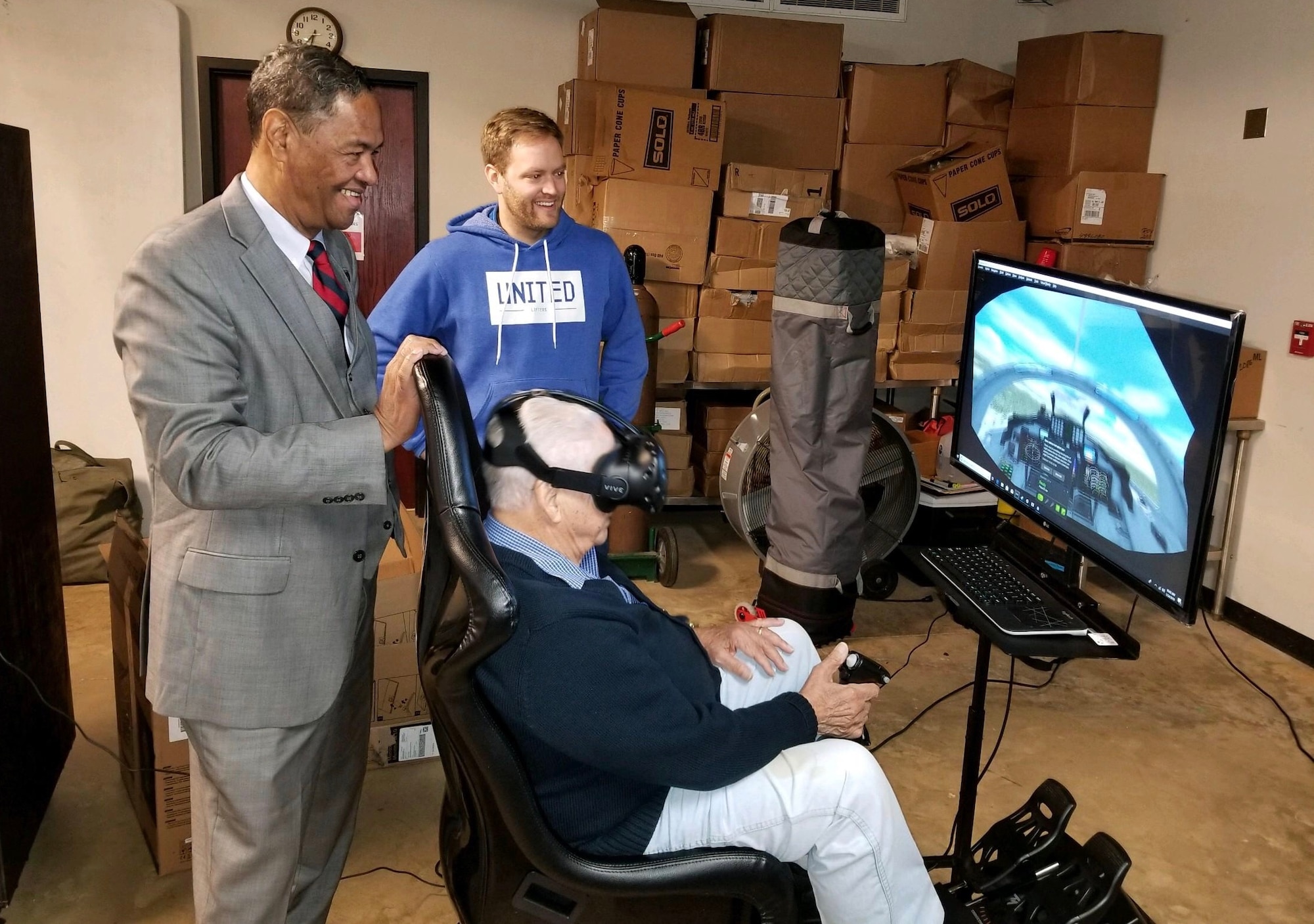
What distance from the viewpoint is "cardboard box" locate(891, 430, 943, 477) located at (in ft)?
15.0

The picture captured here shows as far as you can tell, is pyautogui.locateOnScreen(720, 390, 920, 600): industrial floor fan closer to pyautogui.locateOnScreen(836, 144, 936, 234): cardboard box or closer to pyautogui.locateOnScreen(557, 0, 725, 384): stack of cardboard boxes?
pyautogui.locateOnScreen(557, 0, 725, 384): stack of cardboard boxes

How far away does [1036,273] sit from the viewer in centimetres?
204

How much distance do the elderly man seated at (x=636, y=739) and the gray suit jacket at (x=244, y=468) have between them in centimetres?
30

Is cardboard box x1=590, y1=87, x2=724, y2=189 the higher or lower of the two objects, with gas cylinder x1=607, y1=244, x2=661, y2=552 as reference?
higher

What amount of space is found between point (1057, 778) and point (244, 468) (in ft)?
7.64

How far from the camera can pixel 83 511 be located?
4043mm

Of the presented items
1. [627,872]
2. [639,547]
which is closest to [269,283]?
[627,872]

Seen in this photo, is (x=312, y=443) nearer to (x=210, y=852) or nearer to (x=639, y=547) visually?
(x=210, y=852)

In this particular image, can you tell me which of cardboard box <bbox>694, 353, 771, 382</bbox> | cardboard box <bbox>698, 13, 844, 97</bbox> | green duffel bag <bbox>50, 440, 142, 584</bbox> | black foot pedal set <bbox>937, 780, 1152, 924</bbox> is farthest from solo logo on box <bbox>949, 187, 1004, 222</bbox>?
green duffel bag <bbox>50, 440, 142, 584</bbox>

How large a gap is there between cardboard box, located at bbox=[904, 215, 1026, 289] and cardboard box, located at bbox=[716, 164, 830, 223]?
18.5 inches

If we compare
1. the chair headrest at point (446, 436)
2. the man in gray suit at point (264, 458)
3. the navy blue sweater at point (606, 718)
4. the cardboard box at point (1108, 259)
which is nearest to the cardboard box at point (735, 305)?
the cardboard box at point (1108, 259)

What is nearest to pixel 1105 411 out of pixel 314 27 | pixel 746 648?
pixel 746 648

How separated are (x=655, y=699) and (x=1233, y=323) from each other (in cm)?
97

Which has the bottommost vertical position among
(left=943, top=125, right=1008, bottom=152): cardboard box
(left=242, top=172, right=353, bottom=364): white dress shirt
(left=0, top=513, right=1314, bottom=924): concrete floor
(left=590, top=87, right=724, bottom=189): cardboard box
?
(left=0, top=513, right=1314, bottom=924): concrete floor
